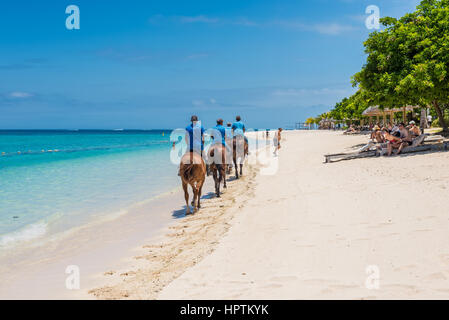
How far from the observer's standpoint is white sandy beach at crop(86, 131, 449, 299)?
3738 millimetres

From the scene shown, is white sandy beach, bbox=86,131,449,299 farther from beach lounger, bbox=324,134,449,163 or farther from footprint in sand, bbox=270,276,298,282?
beach lounger, bbox=324,134,449,163

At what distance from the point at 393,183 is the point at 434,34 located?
34.6 feet

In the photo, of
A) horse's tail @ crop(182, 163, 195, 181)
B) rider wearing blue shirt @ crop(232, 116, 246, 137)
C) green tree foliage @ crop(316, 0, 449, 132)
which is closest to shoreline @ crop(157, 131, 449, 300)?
horse's tail @ crop(182, 163, 195, 181)

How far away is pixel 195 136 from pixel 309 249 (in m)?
4.51

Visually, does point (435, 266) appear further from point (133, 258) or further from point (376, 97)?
point (376, 97)

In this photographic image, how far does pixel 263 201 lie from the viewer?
8.75 m

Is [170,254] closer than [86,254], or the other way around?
[170,254]

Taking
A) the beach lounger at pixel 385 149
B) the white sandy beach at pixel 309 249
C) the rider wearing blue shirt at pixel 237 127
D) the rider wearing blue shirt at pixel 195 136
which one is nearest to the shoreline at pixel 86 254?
the white sandy beach at pixel 309 249

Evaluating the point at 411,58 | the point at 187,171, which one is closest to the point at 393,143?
the point at 411,58

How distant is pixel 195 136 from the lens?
852 cm

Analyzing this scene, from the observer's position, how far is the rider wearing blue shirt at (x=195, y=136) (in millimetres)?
8492

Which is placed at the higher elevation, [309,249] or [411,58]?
[411,58]

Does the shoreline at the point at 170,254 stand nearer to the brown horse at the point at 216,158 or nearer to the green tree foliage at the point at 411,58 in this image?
the brown horse at the point at 216,158

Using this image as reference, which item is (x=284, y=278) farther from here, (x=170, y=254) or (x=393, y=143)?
(x=393, y=143)
